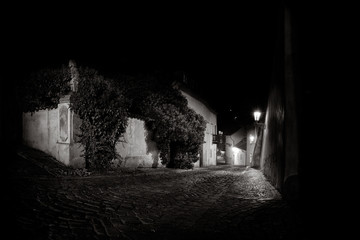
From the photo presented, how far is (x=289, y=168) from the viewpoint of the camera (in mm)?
5820

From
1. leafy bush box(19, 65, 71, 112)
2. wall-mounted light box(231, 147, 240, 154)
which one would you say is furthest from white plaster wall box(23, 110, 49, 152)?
wall-mounted light box(231, 147, 240, 154)

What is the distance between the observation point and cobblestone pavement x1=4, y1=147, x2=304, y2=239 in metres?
3.86

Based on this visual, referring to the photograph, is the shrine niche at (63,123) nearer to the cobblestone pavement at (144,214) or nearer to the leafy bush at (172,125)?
the cobblestone pavement at (144,214)

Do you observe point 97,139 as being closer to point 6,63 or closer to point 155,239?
point 6,63

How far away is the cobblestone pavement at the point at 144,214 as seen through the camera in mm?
3855

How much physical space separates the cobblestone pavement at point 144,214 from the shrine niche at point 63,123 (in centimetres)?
382

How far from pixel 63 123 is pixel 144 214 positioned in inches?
322

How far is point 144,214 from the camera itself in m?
4.95

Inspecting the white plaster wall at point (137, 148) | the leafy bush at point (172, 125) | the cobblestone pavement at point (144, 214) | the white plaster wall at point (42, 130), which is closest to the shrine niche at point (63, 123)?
the white plaster wall at point (42, 130)

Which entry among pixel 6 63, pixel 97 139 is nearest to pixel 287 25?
pixel 97 139

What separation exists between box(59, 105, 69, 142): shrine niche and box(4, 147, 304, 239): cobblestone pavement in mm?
3824

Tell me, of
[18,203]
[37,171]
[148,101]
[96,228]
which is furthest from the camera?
[148,101]

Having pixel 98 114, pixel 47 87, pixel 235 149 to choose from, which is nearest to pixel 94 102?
pixel 98 114

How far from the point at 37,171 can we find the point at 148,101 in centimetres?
833
